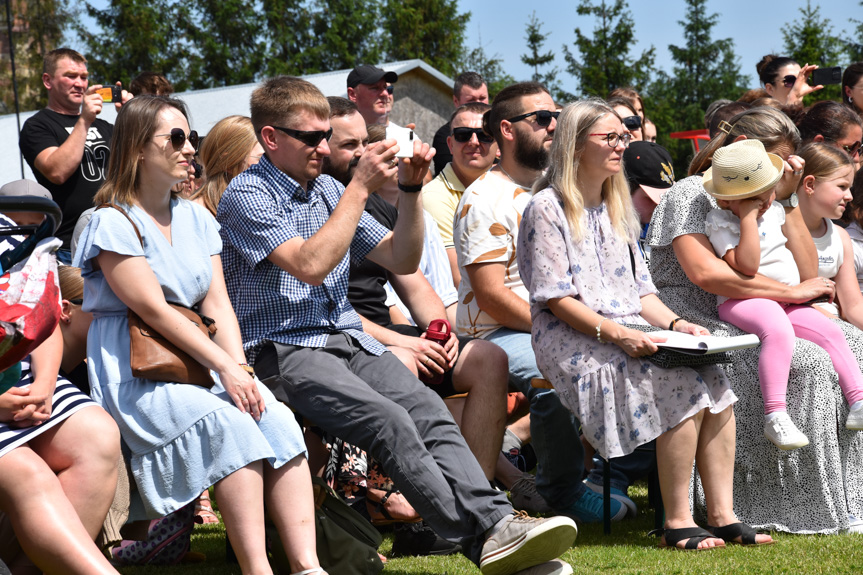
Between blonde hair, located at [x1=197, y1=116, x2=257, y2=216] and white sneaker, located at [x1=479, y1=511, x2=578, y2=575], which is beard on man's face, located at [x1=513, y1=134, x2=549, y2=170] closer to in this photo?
blonde hair, located at [x1=197, y1=116, x2=257, y2=216]

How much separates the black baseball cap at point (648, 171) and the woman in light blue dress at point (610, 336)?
1.63 metres

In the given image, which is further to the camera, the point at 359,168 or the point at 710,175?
the point at 710,175

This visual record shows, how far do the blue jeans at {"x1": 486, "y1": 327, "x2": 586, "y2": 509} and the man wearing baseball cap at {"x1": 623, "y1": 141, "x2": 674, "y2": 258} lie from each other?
168cm

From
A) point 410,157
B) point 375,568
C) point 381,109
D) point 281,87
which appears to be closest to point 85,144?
point 381,109

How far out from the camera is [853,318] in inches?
207

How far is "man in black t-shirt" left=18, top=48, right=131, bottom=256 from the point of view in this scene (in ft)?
19.1

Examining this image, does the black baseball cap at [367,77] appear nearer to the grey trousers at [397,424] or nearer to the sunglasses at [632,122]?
the sunglasses at [632,122]

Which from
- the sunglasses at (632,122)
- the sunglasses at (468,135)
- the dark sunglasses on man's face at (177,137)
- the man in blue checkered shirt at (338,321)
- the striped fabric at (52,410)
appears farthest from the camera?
the sunglasses at (632,122)

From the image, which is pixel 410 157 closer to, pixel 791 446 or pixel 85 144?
pixel 791 446

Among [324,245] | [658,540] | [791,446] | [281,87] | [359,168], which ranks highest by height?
[281,87]

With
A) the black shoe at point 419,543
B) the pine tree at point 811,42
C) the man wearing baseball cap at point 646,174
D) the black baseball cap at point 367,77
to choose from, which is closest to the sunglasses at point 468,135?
the man wearing baseball cap at point 646,174

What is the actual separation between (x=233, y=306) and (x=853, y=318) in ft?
11.1

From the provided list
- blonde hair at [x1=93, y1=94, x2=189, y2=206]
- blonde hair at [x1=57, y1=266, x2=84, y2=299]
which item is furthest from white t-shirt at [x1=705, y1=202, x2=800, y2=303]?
blonde hair at [x1=57, y1=266, x2=84, y2=299]

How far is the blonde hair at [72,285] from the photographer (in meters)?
4.00
